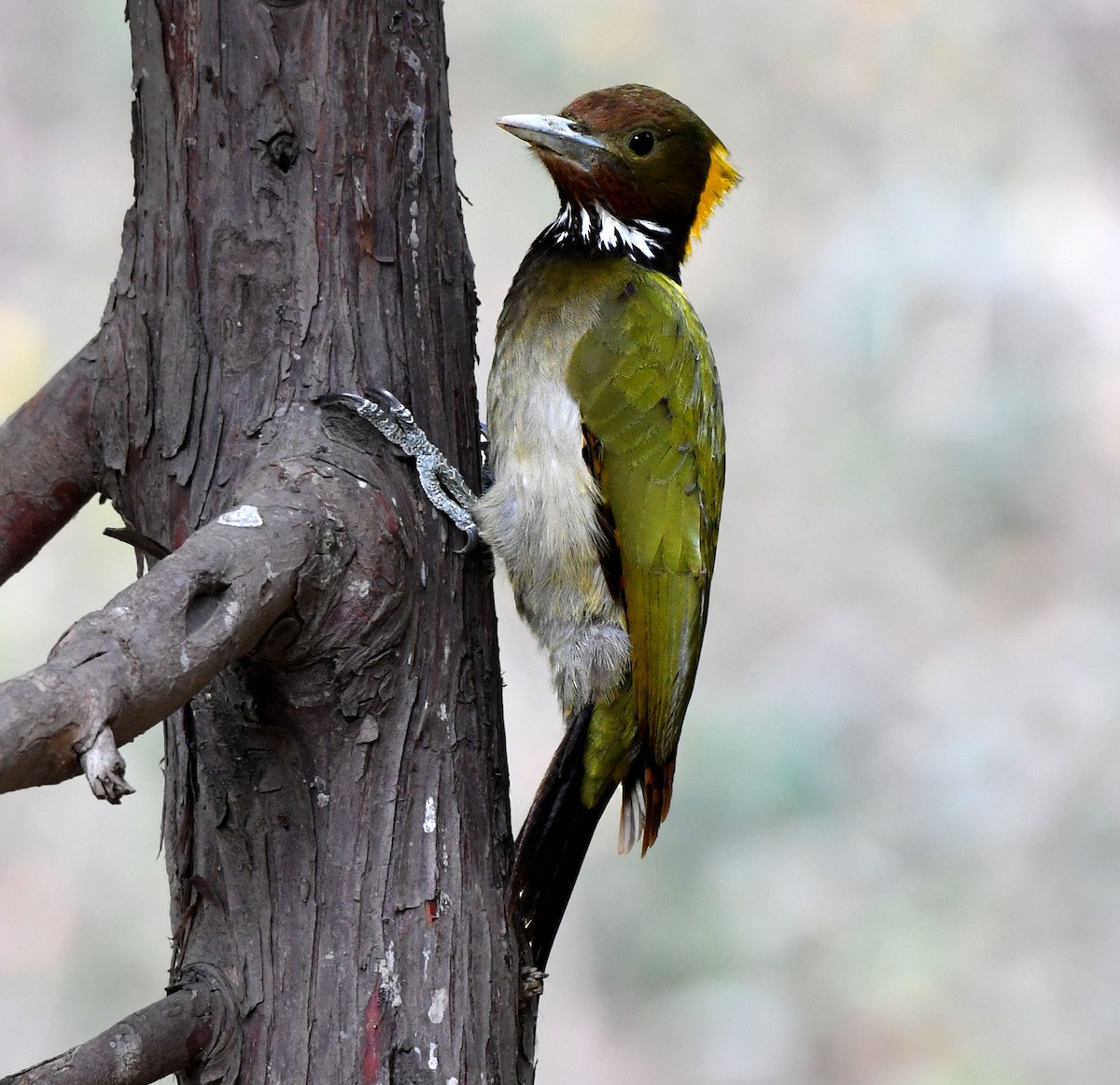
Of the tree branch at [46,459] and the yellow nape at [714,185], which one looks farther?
the yellow nape at [714,185]

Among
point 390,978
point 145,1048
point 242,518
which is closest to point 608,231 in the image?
point 242,518

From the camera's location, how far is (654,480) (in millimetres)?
2264

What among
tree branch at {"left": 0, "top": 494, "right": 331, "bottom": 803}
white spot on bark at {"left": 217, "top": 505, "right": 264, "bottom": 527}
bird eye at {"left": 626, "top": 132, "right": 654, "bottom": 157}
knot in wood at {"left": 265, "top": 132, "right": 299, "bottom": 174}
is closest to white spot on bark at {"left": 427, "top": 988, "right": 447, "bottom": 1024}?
tree branch at {"left": 0, "top": 494, "right": 331, "bottom": 803}

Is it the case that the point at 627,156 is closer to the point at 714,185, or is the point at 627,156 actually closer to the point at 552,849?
the point at 714,185

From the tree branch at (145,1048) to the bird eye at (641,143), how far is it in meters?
1.52

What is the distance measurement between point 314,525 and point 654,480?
2.80 feet

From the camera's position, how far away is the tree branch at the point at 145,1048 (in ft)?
4.72

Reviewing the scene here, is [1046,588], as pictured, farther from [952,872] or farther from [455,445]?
[455,445]

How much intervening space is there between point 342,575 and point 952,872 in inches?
152

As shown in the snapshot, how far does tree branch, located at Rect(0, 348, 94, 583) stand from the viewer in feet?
5.90

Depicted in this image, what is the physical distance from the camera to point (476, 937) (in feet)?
5.61

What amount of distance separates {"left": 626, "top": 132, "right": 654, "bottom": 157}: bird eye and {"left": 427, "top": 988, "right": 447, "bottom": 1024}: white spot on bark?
1.44 m

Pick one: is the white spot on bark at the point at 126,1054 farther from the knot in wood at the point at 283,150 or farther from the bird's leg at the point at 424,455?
the knot in wood at the point at 283,150

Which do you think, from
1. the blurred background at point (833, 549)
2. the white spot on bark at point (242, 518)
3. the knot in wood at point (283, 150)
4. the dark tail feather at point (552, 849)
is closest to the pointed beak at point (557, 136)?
the knot in wood at point (283, 150)
